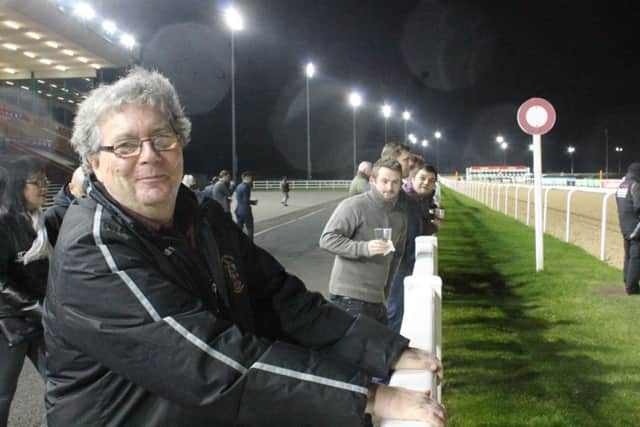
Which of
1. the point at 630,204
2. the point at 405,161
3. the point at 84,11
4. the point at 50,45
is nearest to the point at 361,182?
the point at 405,161

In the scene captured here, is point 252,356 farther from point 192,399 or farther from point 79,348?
point 79,348

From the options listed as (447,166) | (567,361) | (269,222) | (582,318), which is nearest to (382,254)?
(567,361)

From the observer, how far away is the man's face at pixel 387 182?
4391mm

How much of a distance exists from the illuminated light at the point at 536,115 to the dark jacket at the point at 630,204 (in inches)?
109

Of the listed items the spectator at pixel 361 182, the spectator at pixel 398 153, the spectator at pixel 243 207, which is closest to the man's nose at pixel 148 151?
the spectator at pixel 398 153

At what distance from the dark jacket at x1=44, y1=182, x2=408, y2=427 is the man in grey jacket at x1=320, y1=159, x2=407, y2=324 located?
2704 mm

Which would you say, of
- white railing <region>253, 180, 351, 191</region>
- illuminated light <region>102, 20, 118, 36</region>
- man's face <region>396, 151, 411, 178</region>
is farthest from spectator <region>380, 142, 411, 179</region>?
white railing <region>253, 180, 351, 191</region>

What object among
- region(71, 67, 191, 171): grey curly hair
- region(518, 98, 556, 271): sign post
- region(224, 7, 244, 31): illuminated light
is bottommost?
region(71, 67, 191, 171): grey curly hair

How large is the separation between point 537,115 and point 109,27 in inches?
1030

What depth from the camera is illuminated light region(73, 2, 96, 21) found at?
2789 cm

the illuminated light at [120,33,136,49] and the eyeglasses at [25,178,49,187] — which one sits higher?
the illuminated light at [120,33,136,49]

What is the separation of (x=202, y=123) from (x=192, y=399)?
82.3m

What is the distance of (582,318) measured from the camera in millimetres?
6566

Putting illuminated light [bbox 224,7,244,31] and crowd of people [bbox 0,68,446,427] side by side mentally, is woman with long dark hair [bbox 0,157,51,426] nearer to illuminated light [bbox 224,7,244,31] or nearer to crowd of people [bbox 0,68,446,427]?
crowd of people [bbox 0,68,446,427]
